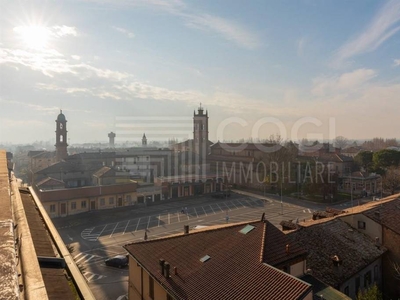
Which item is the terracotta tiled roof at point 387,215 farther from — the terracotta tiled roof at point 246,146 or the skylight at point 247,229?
the terracotta tiled roof at point 246,146

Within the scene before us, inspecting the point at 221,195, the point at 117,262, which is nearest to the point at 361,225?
the point at 117,262

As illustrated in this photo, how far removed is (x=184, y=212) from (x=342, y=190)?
28.4 m

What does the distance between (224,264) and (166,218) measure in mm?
20180

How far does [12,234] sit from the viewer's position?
1.68m

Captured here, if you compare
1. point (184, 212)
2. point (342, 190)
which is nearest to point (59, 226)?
point (184, 212)

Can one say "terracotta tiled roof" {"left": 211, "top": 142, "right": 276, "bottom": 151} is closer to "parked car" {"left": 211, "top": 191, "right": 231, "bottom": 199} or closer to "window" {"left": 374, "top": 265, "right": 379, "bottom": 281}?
"parked car" {"left": 211, "top": 191, "right": 231, "bottom": 199}

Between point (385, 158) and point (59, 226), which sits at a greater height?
point (385, 158)

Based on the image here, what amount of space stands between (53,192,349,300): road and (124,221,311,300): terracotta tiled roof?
585 centimetres

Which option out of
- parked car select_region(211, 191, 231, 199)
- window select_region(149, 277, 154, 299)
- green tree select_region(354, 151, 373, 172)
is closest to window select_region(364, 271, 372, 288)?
window select_region(149, 277, 154, 299)

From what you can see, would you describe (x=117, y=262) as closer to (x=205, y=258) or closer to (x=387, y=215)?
(x=205, y=258)

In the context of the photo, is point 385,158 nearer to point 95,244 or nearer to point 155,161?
point 155,161

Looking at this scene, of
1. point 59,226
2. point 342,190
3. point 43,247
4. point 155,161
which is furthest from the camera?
point 155,161

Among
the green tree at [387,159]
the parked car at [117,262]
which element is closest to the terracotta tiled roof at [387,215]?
the parked car at [117,262]

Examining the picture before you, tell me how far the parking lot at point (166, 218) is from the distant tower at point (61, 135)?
2707 centimetres
